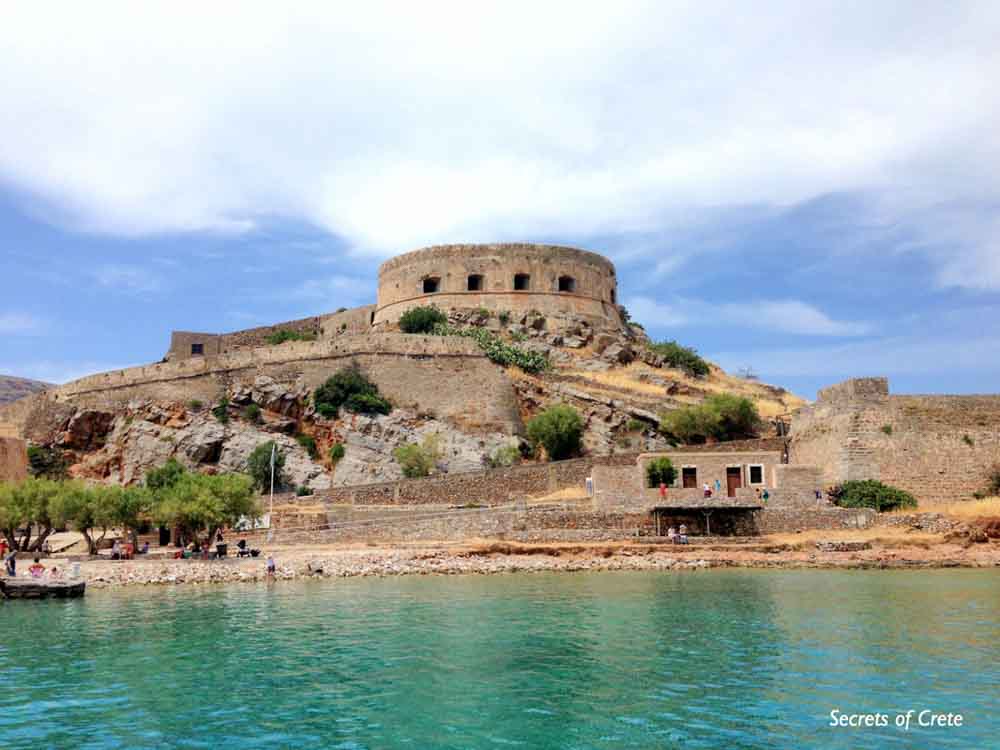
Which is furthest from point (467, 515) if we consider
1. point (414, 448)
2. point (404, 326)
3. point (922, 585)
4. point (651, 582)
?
point (404, 326)

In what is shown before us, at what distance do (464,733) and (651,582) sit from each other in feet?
35.9

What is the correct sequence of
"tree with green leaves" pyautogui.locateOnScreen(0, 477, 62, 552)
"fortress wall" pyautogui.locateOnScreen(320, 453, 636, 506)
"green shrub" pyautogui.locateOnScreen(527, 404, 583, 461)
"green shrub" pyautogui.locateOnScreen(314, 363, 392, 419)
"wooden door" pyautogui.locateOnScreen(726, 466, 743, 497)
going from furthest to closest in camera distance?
"green shrub" pyautogui.locateOnScreen(314, 363, 392, 419) → "green shrub" pyautogui.locateOnScreen(527, 404, 583, 461) → "fortress wall" pyautogui.locateOnScreen(320, 453, 636, 506) → "wooden door" pyautogui.locateOnScreen(726, 466, 743, 497) → "tree with green leaves" pyautogui.locateOnScreen(0, 477, 62, 552)

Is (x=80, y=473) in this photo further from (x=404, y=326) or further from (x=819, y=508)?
(x=819, y=508)

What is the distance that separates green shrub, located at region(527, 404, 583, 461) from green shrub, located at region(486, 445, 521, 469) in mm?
997

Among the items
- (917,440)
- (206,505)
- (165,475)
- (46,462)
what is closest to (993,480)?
(917,440)

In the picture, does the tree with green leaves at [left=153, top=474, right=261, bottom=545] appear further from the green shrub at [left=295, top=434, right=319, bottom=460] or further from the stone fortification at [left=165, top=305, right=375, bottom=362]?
the stone fortification at [left=165, top=305, right=375, bottom=362]

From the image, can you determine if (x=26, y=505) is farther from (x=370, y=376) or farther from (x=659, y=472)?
(x=659, y=472)

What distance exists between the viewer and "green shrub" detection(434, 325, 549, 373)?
1489 inches

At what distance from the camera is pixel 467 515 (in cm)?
2589

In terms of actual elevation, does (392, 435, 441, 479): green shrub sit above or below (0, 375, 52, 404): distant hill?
below

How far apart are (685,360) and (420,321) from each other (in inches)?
458

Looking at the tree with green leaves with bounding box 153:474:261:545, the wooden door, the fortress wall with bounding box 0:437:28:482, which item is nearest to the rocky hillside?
the fortress wall with bounding box 0:437:28:482

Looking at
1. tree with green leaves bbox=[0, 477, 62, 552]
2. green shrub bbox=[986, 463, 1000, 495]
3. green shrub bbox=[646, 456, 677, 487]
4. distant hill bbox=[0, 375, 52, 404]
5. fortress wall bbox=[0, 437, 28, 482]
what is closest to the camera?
tree with green leaves bbox=[0, 477, 62, 552]

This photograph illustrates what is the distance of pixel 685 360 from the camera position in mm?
42844
